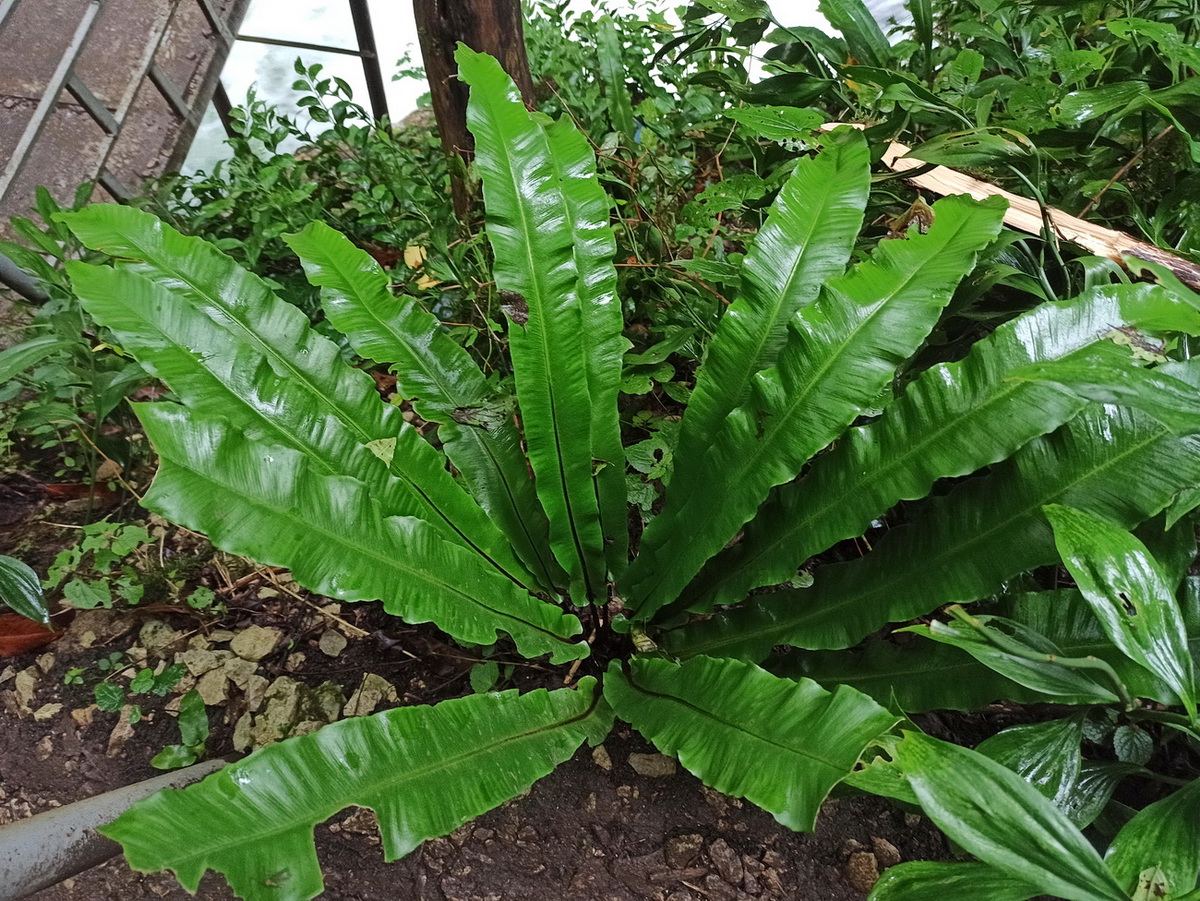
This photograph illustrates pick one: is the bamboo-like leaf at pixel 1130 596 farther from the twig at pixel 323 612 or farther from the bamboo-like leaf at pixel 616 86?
the bamboo-like leaf at pixel 616 86

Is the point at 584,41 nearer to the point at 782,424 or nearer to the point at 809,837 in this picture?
the point at 782,424

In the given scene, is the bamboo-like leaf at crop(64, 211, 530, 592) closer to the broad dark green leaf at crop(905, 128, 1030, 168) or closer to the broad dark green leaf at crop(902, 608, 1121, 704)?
the broad dark green leaf at crop(902, 608, 1121, 704)

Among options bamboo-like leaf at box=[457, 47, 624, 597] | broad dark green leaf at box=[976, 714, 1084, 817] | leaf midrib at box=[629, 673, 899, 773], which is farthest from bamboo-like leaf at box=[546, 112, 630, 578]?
broad dark green leaf at box=[976, 714, 1084, 817]

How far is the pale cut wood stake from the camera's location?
810mm

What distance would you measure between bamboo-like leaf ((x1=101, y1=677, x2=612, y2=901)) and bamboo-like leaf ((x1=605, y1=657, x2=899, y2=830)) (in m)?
0.12

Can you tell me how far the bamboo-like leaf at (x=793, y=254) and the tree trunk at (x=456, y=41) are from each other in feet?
2.00

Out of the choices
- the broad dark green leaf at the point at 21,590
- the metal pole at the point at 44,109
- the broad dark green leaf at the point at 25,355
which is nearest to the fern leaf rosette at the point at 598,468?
the broad dark green leaf at the point at 25,355

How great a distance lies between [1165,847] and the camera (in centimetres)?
57

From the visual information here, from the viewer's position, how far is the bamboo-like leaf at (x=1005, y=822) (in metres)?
0.45

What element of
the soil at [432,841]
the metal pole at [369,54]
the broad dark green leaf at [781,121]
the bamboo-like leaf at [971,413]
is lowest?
the soil at [432,841]

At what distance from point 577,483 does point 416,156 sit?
44.0 inches

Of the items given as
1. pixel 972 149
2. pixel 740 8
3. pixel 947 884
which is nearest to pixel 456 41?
pixel 740 8

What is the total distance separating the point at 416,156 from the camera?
166 cm

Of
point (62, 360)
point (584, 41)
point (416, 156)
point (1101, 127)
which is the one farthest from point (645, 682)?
point (584, 41)
